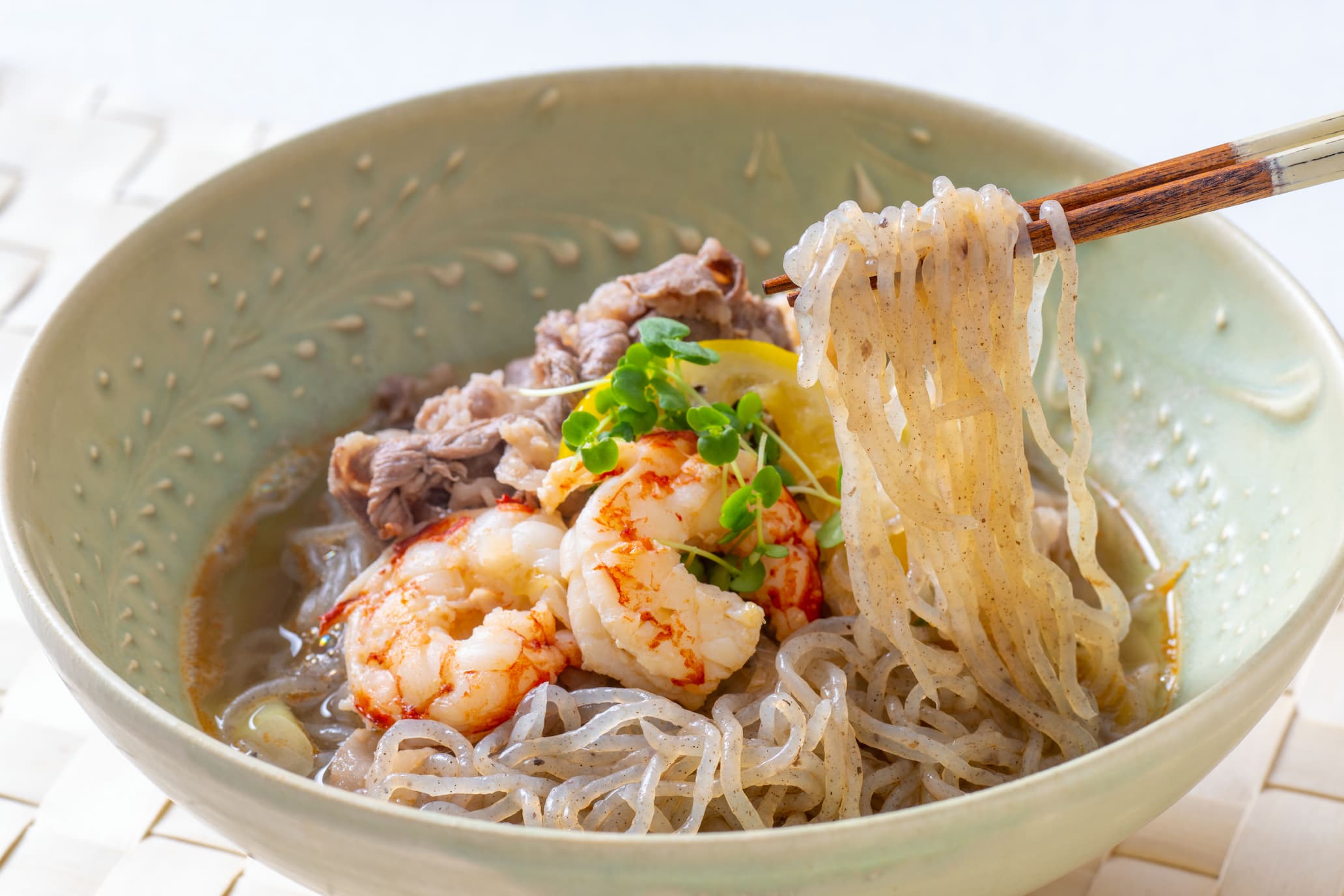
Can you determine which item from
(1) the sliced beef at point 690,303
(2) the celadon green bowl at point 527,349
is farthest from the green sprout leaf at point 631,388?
(2) the celadon green bowl at point 527,349

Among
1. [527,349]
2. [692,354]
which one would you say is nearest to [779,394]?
[692,354]

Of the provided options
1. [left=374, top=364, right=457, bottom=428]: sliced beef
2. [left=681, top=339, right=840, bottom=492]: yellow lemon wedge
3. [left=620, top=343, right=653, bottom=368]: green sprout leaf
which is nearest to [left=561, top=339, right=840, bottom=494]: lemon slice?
[left=681, top=339, right=840, bottom=492]: yellow lemon wedge

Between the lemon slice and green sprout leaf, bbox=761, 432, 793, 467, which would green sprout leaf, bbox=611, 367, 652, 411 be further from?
green sprout leaf, bbox=761, 432, 793, 467

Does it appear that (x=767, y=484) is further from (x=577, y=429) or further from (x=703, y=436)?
(x=577, y=429)

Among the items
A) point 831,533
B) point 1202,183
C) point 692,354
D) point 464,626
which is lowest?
point 464,626

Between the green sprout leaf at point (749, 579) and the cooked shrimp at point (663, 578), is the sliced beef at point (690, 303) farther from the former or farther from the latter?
the green sprout leaf at point (749, 579)

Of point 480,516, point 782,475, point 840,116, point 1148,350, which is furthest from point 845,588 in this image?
point 840,116

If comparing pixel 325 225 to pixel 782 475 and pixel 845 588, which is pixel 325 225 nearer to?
pixel 782 475
